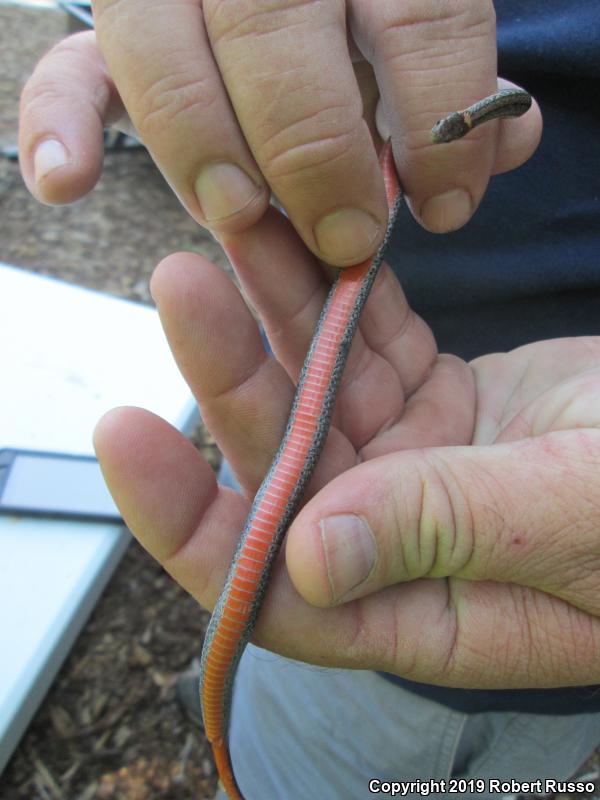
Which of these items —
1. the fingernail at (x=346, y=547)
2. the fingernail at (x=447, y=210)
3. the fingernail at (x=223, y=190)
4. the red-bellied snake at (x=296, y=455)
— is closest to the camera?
the fingernail at (x=346, y=547)

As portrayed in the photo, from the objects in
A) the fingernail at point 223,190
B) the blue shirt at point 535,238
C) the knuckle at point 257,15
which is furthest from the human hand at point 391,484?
the knuckle at point 257,15

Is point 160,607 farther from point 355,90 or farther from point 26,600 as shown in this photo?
point 355,90

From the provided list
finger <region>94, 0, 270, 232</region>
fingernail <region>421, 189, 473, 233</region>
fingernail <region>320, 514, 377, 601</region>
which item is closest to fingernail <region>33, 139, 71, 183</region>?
finger <region>94, 0, 270, 232</region>

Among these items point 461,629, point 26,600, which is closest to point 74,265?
point 26,600

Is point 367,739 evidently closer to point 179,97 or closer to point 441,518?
point 441,518

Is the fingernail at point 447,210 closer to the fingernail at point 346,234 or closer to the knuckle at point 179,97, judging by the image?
the fingernail at point 346,234

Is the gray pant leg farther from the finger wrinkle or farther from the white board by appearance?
the finger wrinkle

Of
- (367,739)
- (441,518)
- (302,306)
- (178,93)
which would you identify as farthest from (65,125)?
(367,739)
